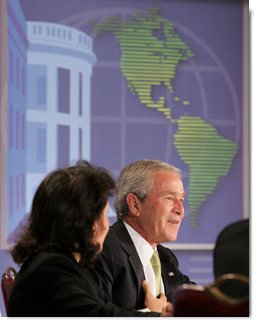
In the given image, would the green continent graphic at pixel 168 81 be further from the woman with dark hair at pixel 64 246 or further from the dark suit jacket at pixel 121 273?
the woman with dark hair at pixel 64 246


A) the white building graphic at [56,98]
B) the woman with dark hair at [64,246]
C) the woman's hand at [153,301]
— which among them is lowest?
the woman's hand at [153,301]

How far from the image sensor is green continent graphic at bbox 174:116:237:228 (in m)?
5.66

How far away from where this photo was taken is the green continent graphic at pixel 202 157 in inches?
223

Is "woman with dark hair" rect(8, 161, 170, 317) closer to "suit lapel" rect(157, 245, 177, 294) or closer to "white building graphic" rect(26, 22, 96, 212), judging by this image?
"suit lapel" rect(157, 245, 177, 294)

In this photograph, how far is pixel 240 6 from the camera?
5613 millimetres

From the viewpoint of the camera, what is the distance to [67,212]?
7.37 ft

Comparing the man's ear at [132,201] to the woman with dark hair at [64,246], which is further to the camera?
the man's ear at [132,201]

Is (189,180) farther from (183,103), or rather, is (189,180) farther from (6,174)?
(6,174)

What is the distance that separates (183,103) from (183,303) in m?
4.08

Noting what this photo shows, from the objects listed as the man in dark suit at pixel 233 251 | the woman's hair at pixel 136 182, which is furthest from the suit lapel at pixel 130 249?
the man in dark suit at pixel 233 251

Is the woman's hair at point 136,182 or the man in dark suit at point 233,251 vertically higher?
the woman's hair at point 136,182

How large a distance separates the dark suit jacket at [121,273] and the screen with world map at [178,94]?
2.61 meters

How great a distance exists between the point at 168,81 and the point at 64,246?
3468 mm

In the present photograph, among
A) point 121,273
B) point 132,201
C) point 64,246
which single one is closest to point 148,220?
point 132,201
